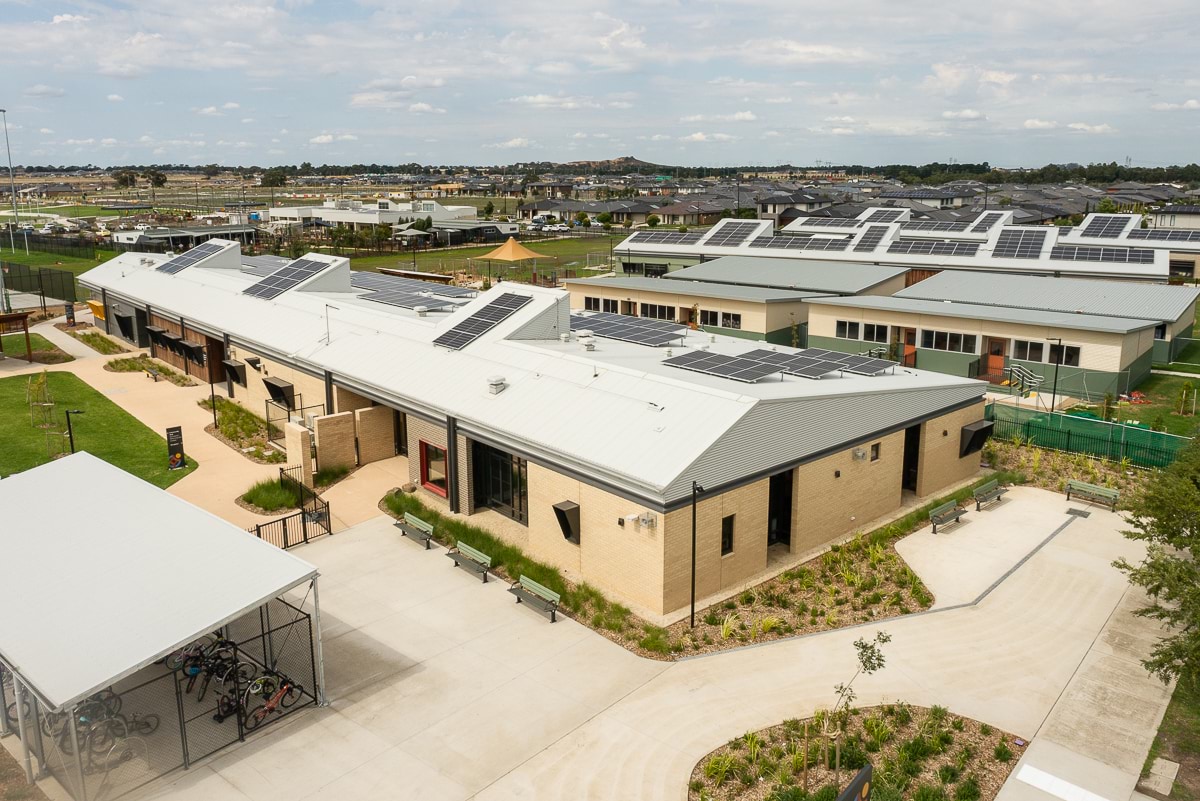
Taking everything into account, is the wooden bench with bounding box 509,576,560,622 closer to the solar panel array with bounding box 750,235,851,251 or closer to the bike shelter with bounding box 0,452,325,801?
the bike shelter with bounding box 0,452,325,801

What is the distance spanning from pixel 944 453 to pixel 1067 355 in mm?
14421

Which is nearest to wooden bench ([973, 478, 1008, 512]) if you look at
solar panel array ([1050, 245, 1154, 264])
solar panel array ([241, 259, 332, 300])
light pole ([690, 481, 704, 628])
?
light pole ([690, 481, 704, 628])

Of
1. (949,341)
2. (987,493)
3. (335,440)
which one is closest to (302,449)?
(335,440)

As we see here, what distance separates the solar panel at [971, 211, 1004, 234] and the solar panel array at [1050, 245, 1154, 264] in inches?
616

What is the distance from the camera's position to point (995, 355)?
133 feet

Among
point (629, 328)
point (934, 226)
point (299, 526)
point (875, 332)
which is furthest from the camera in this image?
point (934, 226)

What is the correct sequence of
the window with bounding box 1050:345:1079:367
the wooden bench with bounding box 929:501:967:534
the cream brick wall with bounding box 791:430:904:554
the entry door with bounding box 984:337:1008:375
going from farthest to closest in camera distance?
the entry door with bounding box 984:337:1008:375 → the window with bounding box 1050:345:1079:367 → the wooden bench with bounding box 929:501:967:534 → the cream brick wall with bounding box 791:430:904:554

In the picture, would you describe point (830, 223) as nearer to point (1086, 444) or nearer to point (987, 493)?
point (1086, 444)

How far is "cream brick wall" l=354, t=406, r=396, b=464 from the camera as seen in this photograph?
30316mm

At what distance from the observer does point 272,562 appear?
1617 cm

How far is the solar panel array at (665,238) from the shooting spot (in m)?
71.8

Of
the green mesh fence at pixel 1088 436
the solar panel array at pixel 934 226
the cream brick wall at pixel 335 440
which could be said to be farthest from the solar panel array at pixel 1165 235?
the cream brick wall at pixel 335 440

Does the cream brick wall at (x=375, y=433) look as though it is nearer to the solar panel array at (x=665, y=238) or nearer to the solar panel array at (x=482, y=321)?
the solar panel array at (x=482, y=321)

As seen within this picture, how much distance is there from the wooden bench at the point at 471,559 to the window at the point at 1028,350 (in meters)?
28.4
